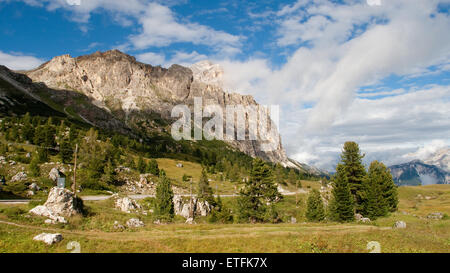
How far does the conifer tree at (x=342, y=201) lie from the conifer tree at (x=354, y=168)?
3.15m

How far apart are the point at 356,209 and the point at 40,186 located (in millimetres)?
66100

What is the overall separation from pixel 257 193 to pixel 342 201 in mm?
15458

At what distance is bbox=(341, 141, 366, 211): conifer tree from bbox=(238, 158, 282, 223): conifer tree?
1584cm

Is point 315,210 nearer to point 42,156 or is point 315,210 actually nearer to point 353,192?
point 353,192

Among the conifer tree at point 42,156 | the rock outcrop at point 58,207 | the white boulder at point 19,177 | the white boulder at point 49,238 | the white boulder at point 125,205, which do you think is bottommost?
the white boulder at point 125,205

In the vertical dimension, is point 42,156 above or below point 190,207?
above

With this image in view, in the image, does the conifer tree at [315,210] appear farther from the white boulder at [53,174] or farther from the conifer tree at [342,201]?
the white boulder at [53,174]

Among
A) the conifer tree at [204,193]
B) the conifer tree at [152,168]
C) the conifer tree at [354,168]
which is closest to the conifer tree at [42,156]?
the conifer tree at [152,168]

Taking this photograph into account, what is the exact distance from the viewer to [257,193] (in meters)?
47.4

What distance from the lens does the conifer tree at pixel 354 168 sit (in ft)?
165

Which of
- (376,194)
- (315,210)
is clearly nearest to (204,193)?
(315,210)

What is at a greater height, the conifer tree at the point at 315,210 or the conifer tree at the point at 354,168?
the conifer tree at the point at 354,168
